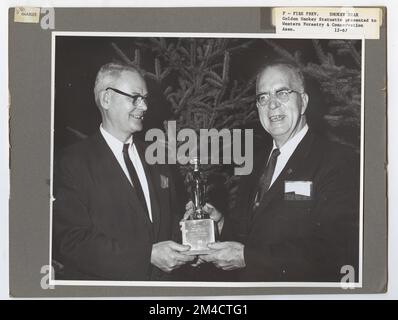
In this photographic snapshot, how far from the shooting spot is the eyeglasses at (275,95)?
136cm

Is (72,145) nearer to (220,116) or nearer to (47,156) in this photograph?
(47,156)

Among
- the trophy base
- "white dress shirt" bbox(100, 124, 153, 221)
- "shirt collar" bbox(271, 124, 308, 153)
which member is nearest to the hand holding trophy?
the trophy base

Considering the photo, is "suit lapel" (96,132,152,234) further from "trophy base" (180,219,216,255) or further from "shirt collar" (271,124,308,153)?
"shirt collar" (271,124,308,153)

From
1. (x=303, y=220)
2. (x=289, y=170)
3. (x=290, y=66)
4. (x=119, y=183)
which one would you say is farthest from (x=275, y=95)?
(x=119, y=183)

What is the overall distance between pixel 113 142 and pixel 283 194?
16.5 inches

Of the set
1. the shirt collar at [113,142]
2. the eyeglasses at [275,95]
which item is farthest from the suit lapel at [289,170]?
the shirt collar at [113,142]

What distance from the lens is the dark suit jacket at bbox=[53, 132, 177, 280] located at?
1.36 m

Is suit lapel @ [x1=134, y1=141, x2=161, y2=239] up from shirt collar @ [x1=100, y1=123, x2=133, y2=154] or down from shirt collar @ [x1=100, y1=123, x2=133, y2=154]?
down

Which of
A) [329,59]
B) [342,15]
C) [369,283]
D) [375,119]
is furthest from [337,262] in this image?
[342,15]

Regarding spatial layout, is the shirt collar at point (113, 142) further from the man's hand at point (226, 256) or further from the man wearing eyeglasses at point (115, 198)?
the man's hand at point (226, 256)

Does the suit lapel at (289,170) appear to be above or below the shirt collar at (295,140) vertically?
below

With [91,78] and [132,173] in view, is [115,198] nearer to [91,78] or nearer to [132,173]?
[132,173]

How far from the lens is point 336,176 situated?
53.9 inches
